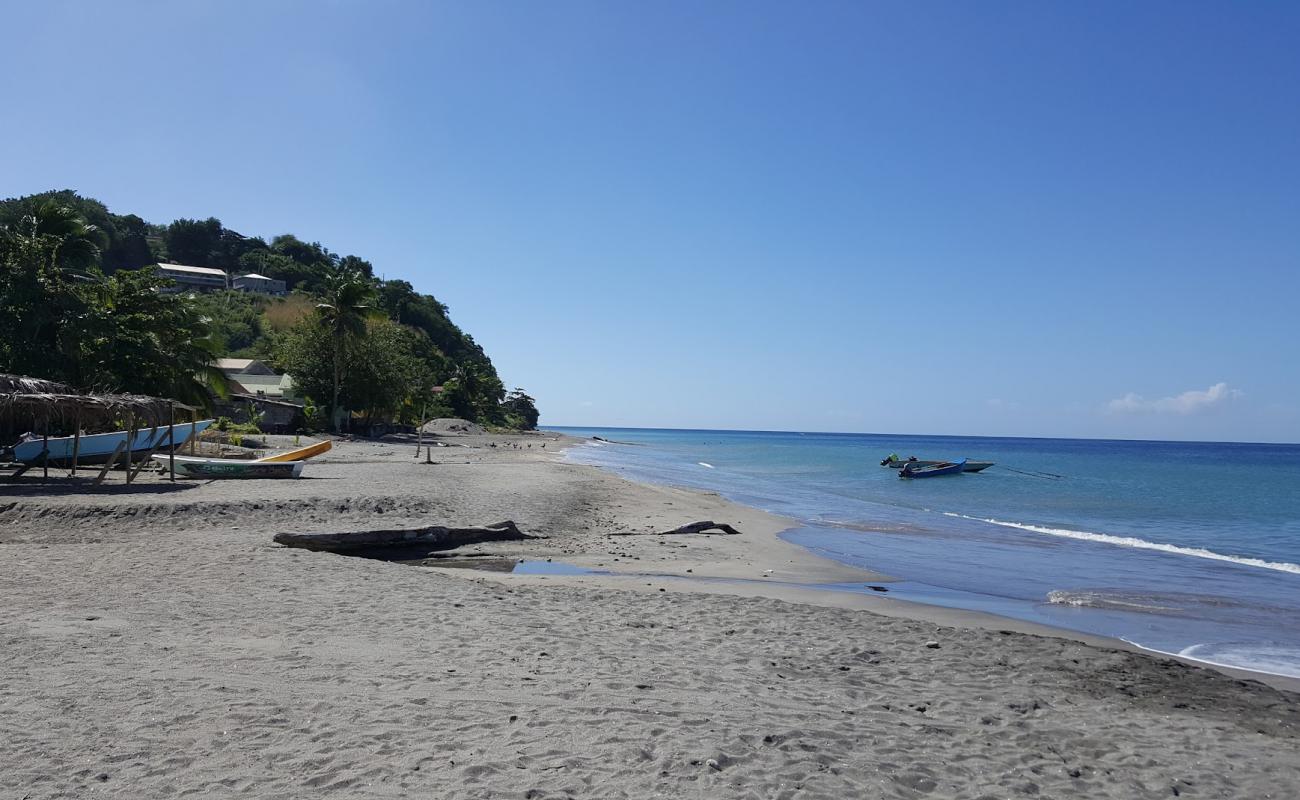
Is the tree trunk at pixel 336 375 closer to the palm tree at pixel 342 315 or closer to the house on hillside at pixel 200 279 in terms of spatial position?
the palm tree at pixel 342 315

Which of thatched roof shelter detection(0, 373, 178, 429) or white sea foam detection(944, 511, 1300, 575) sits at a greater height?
thatched roof shelter detection(0, 373, 178, 429)

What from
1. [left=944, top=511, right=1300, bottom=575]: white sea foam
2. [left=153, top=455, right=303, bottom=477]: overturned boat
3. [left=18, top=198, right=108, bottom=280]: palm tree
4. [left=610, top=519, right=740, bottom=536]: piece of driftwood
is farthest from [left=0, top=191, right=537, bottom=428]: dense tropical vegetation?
[left=944, top=511, right=1300, bottom=575]: white sea foam

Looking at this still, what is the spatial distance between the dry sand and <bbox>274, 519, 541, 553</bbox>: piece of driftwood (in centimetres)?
53

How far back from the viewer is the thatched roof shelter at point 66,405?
16719mm

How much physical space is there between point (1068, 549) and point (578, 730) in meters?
17.8

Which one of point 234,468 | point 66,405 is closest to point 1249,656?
point 234,468

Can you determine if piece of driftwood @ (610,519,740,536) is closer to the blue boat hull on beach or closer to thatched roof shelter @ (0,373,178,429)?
the blue boat hull on beach

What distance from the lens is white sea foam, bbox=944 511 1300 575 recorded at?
58.0 feet

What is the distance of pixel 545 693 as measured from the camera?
5.88 metres

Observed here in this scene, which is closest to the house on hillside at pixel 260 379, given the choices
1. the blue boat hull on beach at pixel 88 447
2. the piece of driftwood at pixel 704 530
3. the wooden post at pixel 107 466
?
the blue boat hull on beach at pixel 88 447

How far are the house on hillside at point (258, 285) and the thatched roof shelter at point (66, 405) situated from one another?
91.3 meters

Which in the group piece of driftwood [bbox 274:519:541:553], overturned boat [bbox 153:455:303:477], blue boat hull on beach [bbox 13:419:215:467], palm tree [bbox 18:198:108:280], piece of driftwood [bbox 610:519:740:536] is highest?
palm tree [bbox 18:198:108:280]

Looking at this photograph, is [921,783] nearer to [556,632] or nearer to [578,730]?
[578,730]

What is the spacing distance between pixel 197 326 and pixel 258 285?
3248 inches
